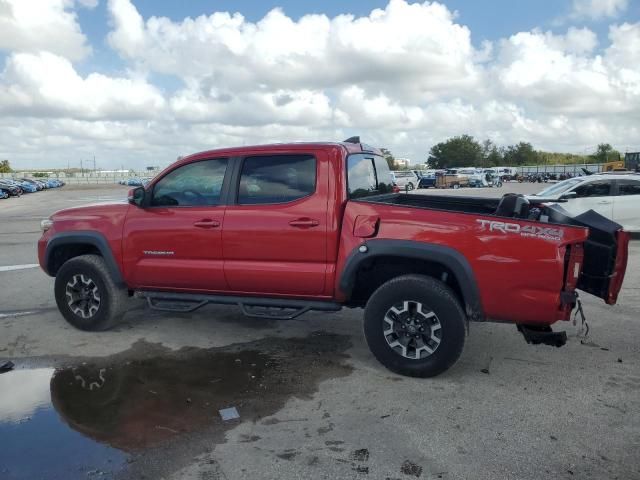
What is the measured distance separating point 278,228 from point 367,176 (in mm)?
1122

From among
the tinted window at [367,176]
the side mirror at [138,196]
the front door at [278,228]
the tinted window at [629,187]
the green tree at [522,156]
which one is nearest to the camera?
the front door at [278,228]

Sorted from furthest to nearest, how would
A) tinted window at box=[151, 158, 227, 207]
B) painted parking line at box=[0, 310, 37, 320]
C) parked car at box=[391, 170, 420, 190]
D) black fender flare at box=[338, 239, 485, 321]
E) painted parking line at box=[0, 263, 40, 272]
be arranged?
parked car at box=[391, 170, 420, 190], painted parking line at box=[0, 263, 40, 272], painted parking line at box=[0, 310, 37, 320], tinted window at box=[151, 158, 227, 207], black fender flare at box=[338, 239, 485, 321]

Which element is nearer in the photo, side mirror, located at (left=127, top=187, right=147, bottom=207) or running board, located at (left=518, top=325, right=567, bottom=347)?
running board, located at (left=518, top=325, right=567, bottom=347)

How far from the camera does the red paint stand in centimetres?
390

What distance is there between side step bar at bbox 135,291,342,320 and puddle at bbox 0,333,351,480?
390mm

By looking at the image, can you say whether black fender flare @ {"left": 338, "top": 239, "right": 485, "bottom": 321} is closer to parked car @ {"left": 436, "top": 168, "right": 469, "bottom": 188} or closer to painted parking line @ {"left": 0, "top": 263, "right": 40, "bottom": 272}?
painted parking line @ {"left": 0, "top": 263, "right": 40, "bottom": 272}

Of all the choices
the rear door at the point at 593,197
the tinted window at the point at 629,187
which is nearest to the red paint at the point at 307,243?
the rear door at the point at 593,197

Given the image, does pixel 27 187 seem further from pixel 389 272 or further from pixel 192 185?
pixel 389 272

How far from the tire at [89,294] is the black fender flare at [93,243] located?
9cm

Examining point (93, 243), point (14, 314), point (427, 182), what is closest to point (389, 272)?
point (93, 243)

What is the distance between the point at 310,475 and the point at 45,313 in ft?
15.2

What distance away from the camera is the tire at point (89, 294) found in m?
5.32

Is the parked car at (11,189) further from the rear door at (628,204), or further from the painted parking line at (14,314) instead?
the rear door at (628,204)

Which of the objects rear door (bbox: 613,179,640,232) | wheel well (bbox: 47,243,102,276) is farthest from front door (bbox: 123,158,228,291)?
rear door (bbox: 613,179,640,232)
